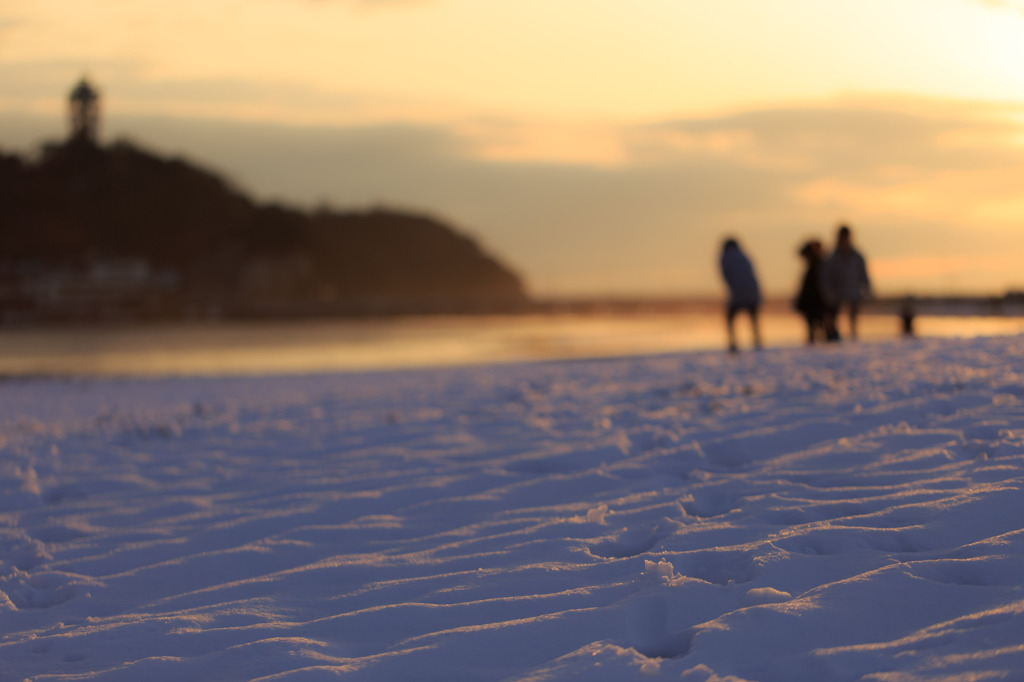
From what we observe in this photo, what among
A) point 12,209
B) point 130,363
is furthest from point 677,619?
point 12,209

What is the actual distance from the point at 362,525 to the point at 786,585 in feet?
6.68

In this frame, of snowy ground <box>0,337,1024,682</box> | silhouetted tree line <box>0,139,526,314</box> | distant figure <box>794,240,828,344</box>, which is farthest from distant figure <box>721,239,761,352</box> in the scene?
silhouetted tree line <box>0,139,526,314</box>

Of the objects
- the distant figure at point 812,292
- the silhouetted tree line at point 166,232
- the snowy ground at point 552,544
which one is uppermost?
the silhouetted tree line at point 166,232

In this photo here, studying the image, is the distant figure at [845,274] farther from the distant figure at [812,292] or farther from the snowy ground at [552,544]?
the snowy ground at [552,544]

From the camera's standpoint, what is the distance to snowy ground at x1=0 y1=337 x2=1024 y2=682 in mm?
2524

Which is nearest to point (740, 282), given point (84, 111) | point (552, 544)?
point (552, 544)

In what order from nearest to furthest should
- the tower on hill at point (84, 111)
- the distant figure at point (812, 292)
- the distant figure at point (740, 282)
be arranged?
the distant figure at point (740, 282)
the distant figure at point (812, 292)
the tower on hill at point (84, 111)

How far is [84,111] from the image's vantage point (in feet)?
410

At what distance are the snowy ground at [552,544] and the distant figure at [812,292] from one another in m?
6.42

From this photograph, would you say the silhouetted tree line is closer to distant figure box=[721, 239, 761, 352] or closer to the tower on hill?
the tower on hill

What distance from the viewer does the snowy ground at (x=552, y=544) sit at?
8.28ft

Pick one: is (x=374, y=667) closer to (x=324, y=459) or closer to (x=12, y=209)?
(x=324, y=459)

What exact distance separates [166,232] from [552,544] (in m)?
167

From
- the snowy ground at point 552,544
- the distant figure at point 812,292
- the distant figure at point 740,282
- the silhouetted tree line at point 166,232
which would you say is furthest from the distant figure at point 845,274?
the silhouetted tree line at point 166,232
